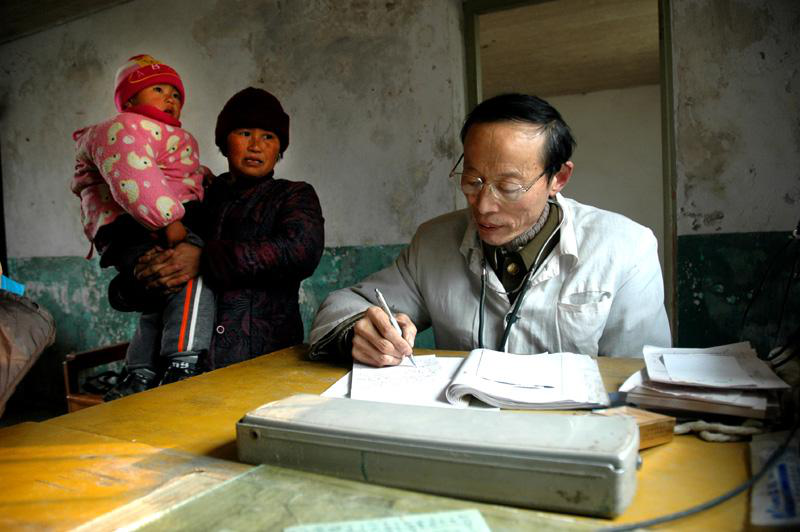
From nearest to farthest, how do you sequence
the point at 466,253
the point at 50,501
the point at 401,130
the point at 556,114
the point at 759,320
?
the point at 50,501 → the point at 556,114 → the point at 466,253 → the point at 759,320 → the point at 401,130

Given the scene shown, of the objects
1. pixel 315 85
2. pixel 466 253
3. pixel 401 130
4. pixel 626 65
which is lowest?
pixel 466 253

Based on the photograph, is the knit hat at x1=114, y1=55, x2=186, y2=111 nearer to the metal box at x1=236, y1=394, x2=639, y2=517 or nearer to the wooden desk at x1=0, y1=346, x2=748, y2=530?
the wooden desk at x1=0, y1=346, x2=748, y2=530

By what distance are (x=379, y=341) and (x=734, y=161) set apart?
8.00 feet

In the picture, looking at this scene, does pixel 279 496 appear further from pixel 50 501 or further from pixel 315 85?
pixel 315 85

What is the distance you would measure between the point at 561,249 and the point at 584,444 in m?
1.07

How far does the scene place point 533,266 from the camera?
1.76m

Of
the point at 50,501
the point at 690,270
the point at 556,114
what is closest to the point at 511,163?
the point at 556,114

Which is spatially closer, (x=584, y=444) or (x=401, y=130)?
(x=584, y=444)

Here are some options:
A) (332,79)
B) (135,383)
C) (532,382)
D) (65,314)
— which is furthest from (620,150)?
(532,382)

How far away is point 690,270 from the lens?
10.3 ft

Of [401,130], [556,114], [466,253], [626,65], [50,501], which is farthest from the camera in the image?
[626,65]

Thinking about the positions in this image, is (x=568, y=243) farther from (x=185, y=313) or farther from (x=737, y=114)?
(x=737, y=114)

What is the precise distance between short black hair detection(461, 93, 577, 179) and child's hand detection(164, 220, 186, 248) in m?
1.12

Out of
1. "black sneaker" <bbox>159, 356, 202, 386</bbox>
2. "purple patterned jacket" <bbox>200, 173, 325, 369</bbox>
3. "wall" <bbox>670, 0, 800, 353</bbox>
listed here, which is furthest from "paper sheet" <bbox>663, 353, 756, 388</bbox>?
"wall" <bbox>670, 0, 800, 353</bbox>
